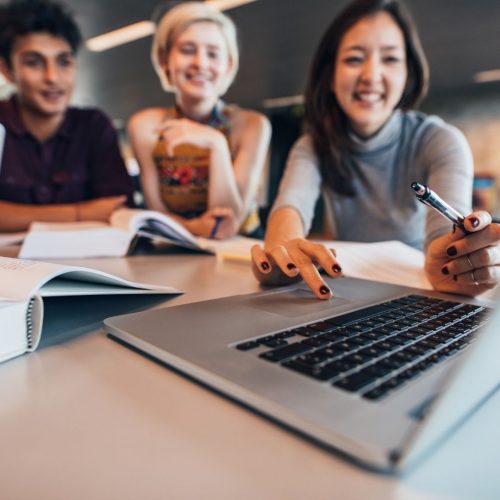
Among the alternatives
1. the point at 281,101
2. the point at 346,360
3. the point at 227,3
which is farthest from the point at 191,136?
the point at 281,101

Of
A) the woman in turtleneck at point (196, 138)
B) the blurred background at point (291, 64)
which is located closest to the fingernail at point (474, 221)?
the woman in turtleneck at point (196, 138)

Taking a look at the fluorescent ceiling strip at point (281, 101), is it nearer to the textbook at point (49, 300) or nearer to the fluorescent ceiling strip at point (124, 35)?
the fluorescent ceiling strip at point (124, 35)

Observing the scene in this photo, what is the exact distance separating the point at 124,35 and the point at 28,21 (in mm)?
3015

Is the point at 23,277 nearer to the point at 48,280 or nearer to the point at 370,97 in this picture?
the point at 48,280

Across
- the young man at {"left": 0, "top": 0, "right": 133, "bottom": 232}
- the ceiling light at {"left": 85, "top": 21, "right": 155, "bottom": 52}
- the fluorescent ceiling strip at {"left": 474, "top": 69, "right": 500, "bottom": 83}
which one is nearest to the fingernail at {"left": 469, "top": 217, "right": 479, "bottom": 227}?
the young man at {"left": 0, "top": 0, "right": 133, "bottom": 232}

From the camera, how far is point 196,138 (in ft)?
3.81

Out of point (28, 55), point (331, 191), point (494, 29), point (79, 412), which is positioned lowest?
point (79, 412)

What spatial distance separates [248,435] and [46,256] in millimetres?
613

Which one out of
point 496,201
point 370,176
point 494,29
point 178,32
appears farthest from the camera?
point 496,201

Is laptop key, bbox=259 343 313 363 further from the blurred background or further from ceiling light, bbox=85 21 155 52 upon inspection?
ceiling light, bbox=85 21 155 52

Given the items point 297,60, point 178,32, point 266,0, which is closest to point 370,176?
point 178,32

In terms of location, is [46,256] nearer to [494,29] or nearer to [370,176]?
[370,176]

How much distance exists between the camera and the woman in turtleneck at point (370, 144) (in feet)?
2.81

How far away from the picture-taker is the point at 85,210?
3.69 feet
